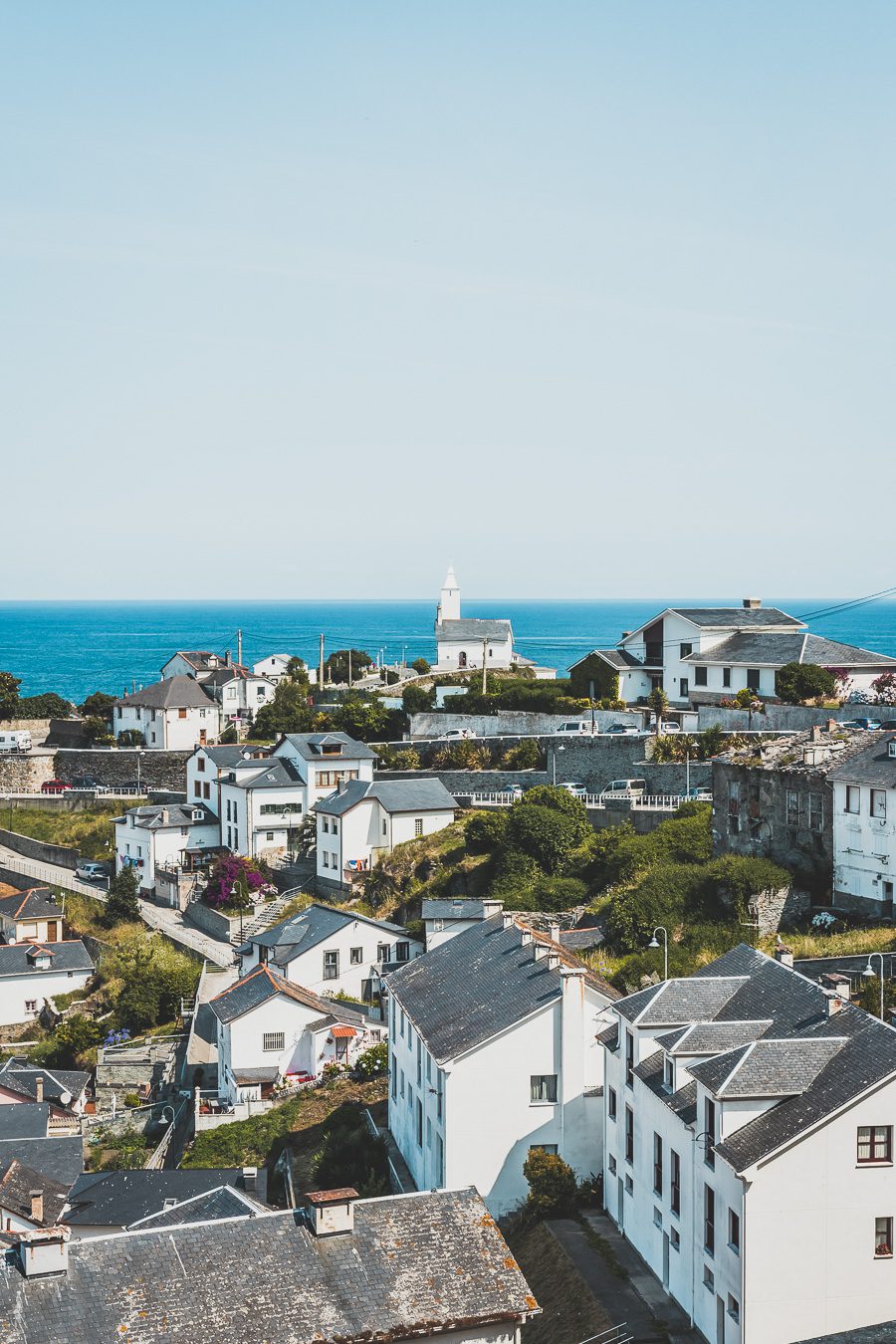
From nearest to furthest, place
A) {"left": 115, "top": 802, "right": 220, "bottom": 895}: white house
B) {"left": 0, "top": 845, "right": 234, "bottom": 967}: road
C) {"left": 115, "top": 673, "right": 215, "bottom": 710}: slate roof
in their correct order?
{"left": 0, "top": 845, "right": 234, "bottom": 967}: road < {"left": 115, "top": 802, "right": 220, "bottom": 895}: white house < {"left": 115, "top": 673, "right": 215, "bottom": 710}: slate roof

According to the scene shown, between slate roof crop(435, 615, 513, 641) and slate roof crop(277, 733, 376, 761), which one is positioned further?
slate roof crop(435, 615, 513, 641)

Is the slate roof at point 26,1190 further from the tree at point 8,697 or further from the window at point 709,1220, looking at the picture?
the tree at point 8,697

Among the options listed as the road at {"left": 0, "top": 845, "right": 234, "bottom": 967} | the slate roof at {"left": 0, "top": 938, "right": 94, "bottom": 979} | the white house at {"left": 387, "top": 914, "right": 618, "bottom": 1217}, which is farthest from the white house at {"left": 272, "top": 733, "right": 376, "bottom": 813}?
the white house at {"left": 387, "top": 914, "right": 618, "bottom": 1217}

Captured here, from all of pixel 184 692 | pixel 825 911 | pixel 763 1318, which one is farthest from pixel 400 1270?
Result: pixel 184 692

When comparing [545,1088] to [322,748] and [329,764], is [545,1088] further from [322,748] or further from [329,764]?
[322,748]

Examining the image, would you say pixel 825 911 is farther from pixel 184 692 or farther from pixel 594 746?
pixel 184 692

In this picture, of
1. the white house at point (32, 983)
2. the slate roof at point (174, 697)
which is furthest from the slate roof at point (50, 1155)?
the slate roof at point (174, 697)

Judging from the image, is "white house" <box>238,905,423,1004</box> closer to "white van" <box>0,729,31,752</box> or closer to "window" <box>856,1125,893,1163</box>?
"window" <box>856,1125,893,1163</box>

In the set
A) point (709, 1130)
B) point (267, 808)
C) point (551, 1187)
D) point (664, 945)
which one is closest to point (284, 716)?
point (267, 808)
